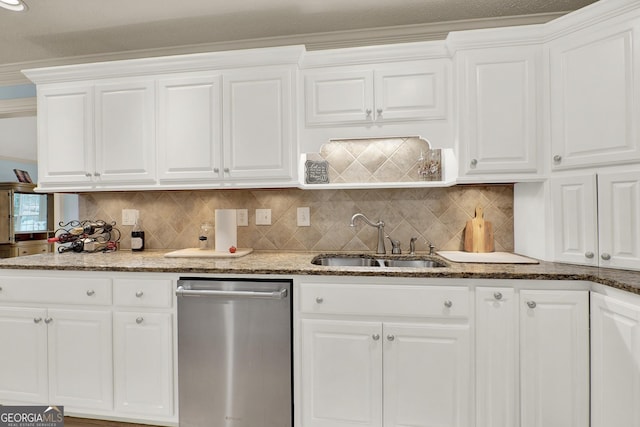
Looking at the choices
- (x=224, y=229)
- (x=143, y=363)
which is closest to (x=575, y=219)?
(x=224, y=229)

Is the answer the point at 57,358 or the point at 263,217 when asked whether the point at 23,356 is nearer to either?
the point at 57,358

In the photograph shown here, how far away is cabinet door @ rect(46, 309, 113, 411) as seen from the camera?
196 centimetres

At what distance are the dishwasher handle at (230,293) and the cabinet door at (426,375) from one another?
57 cm

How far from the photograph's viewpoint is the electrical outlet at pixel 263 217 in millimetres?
2600

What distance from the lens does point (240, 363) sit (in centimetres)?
184

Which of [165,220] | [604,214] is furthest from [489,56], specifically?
[165,220]

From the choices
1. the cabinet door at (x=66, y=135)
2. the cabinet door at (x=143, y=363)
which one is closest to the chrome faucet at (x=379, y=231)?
the cabinet door at (x=143, y=363)

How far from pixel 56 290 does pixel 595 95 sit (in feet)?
10.3

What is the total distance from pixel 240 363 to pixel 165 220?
1.39 m

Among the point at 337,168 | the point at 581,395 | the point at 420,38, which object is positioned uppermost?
the point at 420,38

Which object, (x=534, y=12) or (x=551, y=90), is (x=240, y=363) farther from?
(x=534, y=12)

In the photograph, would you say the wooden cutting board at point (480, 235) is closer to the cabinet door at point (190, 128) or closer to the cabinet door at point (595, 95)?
the cabinet door at point (595, 95)

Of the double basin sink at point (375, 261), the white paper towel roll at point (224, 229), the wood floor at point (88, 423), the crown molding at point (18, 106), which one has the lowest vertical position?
the wood floor at point (88, 423)

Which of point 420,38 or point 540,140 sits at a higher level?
point 420,38
